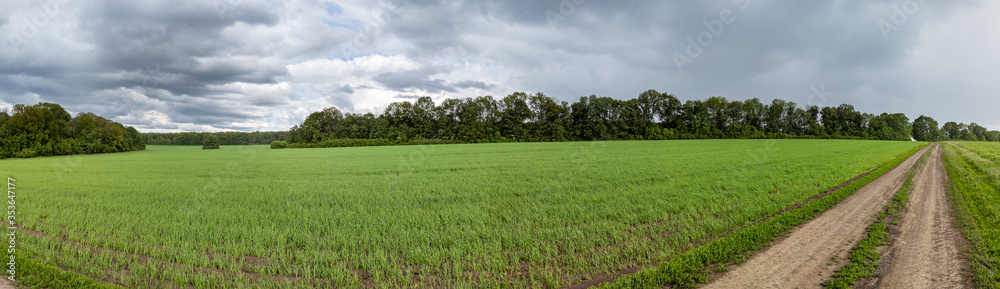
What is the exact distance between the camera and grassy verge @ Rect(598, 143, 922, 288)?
16.0ft

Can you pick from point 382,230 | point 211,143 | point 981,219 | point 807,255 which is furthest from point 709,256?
point 211,143

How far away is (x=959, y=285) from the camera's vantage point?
4695 mm

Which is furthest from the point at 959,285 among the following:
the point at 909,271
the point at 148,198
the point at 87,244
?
the point at 148,198

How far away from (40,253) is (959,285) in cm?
1549

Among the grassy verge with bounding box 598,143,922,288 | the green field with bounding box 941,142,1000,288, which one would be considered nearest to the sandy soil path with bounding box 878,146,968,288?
the green field with bounding box 941,142,1000,288

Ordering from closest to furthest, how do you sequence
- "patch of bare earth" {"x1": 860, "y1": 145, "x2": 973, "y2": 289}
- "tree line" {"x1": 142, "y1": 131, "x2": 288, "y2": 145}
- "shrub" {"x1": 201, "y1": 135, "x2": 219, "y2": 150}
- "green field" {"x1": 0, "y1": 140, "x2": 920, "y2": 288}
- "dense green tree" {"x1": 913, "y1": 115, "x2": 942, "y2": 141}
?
"patch of bare earth" {"x1": 860, "y1": 145, "x2": 973, "y2": 289} < "green field" {"x1": 0, "y1": 140, "x2": 920, "y2": 288} < "shrub" {"x1": 201, "y1": 135, "x2": 219, "y2": 150} < "tree line" {"x1": 142, "y1": 131, "x2": 288, "y2": 145} < "dense green tree" {"x1": 913, "y1": 115, "x2": 942, "y2": 141}

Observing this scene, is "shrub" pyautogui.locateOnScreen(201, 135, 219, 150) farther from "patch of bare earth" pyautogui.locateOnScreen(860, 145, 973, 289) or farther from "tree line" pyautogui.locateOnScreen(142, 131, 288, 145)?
"patch of bare earth" pyautogui.locateOnScreen(860, 145, 973, 289)

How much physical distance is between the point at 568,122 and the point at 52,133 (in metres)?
97.5

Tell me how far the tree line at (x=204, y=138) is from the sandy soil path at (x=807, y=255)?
10654 centimetres

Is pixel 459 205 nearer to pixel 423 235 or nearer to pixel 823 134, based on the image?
pixel 423 235

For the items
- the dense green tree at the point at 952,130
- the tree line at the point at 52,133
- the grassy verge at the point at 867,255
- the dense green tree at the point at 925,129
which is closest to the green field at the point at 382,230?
the grassy verge at the point at 867,255

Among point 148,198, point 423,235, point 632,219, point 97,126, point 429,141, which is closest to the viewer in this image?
point 423,235

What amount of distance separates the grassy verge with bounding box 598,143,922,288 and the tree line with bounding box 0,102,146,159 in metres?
84.1

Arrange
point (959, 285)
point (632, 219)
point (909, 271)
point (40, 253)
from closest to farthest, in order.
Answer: point (959, 285), point (909, 271), point (40, 253), point (632, 219)
